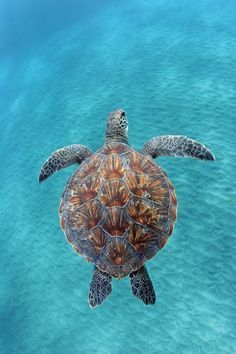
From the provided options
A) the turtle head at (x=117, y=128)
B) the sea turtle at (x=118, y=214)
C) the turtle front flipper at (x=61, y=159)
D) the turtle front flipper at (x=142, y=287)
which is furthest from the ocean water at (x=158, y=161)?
the turtle front flipper at (x=61, y=159)

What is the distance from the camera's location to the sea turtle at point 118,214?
2822mm

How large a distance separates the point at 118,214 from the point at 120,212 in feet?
0.09

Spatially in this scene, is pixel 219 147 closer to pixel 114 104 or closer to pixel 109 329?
pixel 114 104

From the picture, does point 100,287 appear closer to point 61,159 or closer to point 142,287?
point 142,287

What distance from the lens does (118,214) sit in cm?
278

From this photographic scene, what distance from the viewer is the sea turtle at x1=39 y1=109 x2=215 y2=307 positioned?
2822 mm

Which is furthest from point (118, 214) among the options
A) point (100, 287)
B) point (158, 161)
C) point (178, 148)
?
point (158, 161)

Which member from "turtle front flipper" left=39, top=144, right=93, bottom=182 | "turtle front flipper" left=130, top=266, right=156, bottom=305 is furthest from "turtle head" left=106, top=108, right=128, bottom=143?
"turtle front flipper" left=130, top=266, right=156, bottom=305

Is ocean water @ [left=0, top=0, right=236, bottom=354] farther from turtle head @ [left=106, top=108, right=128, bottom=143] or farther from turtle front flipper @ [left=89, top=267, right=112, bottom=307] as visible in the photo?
turtle head @ [left=106, top=108, right=128, bottom=143]

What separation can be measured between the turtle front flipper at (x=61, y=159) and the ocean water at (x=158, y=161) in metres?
2.05

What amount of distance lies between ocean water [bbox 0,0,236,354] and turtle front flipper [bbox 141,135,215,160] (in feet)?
5.19

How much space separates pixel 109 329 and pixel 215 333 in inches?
63.9

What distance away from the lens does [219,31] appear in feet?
28.6

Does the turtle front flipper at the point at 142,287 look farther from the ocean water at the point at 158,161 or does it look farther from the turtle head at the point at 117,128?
the turtle head at the point at 117,128
